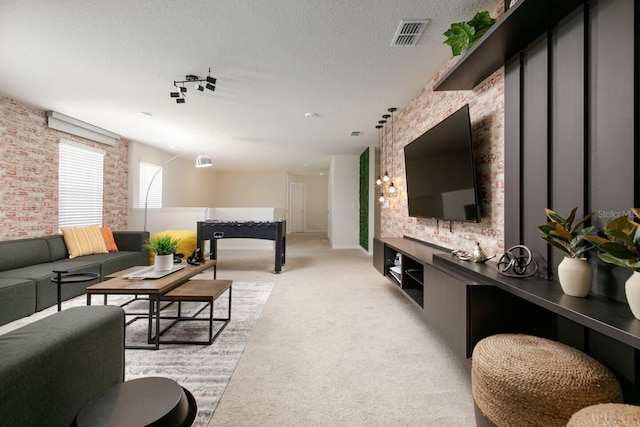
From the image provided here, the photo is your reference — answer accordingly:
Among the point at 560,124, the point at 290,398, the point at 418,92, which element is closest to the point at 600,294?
the point at 560,124

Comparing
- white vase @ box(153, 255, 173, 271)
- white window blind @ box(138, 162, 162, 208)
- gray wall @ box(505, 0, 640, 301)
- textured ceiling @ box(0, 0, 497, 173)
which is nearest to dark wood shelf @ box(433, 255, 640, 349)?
gray wall @ box(505, 0, 640, 301)

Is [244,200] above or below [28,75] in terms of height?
below

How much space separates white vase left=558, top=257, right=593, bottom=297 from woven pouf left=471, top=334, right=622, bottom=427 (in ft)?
0.88

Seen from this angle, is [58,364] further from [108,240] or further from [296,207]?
[296,207]

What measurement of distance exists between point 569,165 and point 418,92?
8.30 ft

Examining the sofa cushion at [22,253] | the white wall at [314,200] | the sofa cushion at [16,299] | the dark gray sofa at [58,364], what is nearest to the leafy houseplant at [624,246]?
the dark gray sofa at [58,364]

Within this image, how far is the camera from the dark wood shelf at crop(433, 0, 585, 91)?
5.04ft

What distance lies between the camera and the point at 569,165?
5.17ft

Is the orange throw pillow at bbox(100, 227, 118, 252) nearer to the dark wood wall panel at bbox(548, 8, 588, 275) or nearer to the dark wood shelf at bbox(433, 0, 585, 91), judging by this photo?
the dark wood shelf at bbox(433, 0, 585, 91)

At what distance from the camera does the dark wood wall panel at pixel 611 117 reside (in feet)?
4.20

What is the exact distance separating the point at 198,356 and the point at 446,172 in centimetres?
259

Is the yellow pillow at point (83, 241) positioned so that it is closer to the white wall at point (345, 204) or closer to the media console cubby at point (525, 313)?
the media console cubby at point (525, 313)

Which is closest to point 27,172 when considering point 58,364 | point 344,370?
point 58,364

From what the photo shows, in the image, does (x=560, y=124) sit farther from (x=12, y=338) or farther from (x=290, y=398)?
(x=12, y=338)
